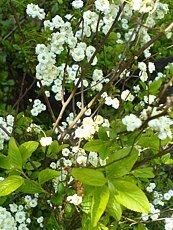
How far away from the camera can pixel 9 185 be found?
220cm

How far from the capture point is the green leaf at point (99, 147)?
2225mm

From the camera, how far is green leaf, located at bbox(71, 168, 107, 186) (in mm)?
2070

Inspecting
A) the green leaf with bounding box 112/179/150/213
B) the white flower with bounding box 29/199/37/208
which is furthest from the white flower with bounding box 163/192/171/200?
the green leaf with bounding box 112/179/150/213

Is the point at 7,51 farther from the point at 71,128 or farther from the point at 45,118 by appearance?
the point at 71,128

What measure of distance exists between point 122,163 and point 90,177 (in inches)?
5.9

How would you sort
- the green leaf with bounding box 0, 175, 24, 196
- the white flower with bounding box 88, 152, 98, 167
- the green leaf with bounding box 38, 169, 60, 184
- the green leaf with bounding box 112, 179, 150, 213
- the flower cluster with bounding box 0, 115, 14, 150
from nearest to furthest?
1. the green leaf with bounding box 112, 179, 150, 213
2. the green leaf with bounding box 0, 175, 24, 196
3. the green leaf with bounding box 38, 169, 60, 184
4. the white flower with bounding box 88, 152, 98, 167
5. the flower cluster with bounding box 0, 115, 14, 150

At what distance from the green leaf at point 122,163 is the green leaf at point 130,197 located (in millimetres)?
40

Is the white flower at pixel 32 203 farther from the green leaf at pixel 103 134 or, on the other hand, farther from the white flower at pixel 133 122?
the white flower at pixel 133 122

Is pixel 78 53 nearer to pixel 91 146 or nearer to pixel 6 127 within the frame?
pixel 91 146

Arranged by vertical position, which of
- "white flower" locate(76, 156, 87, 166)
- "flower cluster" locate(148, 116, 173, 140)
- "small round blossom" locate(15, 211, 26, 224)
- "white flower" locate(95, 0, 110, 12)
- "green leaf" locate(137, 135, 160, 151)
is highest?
"white flower" locate(95, 0, 110, 12)

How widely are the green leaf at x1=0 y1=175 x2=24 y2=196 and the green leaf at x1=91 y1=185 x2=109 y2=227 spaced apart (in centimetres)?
33

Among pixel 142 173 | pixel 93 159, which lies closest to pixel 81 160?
pixel 93 159

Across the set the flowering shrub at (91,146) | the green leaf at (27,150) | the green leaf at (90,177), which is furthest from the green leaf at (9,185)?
the green leaf at (90,177)

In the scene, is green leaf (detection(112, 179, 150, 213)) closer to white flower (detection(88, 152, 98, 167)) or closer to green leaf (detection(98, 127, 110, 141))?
green leaf (detection(98, 127, 110, 141))
